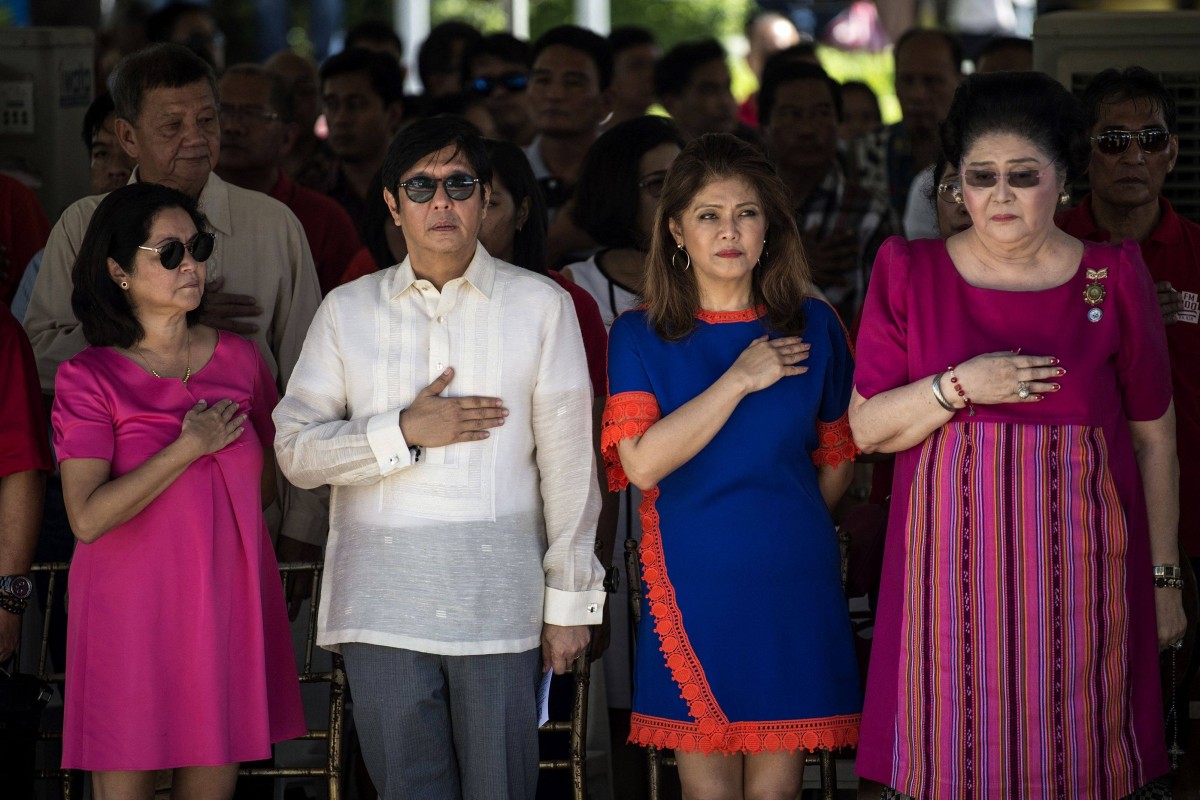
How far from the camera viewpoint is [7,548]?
141 inches

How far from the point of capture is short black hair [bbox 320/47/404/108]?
21.2ft

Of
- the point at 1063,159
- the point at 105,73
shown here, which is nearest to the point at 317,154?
the point at 105,73

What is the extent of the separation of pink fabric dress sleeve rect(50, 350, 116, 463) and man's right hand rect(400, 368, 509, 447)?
69 centimetres

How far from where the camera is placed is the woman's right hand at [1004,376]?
2895 millimetres

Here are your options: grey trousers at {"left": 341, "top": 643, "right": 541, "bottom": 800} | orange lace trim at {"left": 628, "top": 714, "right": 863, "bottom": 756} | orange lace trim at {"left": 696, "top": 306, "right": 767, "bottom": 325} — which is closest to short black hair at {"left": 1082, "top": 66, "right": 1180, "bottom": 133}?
orange lace trim at {"left": 696, "top": 306, "right": 767, "bottom": 325}

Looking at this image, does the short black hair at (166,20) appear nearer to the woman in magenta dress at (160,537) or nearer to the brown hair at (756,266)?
the woman in magenta dress at (160,537)

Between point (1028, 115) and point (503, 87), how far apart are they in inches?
182

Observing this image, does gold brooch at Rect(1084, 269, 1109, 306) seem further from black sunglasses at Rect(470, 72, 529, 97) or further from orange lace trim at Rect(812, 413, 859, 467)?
black sunglasses at Rect(470, 72, 529, 97)

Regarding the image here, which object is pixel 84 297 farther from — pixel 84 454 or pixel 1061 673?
pixel 1061 673

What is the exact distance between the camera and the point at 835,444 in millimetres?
3346

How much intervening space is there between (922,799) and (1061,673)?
362 mm

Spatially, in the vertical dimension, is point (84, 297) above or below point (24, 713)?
above

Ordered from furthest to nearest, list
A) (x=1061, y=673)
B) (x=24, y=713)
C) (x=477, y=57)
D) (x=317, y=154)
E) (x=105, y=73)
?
1. (x=105, y=73)
2. (x=477, y=57)
3. (x=317, y=154)
4. (x=24, y=713)
5. (x=1061, y=673)

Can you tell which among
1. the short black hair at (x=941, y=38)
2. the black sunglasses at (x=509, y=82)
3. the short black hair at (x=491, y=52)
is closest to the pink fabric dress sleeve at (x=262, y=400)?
the black sunglasses at (x=509, y=82)
